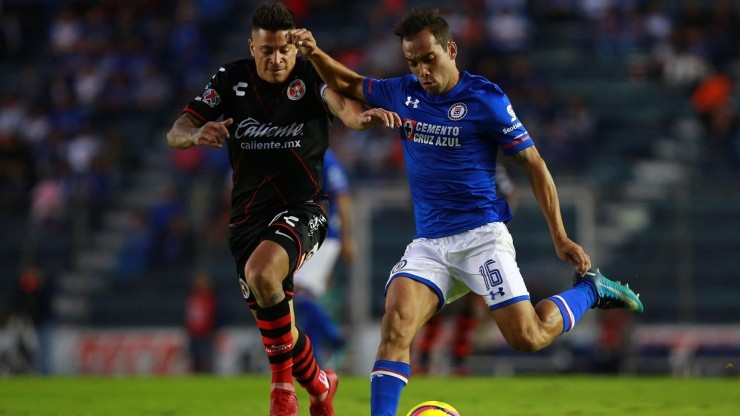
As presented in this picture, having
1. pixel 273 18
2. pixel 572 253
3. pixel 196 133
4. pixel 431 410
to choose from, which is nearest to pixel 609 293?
pixel 572 253

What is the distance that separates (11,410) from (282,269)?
10.7ft

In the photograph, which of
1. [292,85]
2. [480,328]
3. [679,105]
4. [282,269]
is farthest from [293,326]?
[679,105]

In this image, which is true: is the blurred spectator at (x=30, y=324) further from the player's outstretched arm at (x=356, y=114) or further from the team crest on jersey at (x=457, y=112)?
the team crest on jersey at (x=457, y=112)

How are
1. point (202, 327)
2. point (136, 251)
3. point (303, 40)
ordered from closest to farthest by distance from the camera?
point (303, 40)
point (202, 327)
point (136, 251)

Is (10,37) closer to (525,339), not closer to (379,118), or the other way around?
(379,118)

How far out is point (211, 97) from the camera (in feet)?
26.0

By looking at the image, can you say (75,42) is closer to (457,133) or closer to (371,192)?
(371,192)

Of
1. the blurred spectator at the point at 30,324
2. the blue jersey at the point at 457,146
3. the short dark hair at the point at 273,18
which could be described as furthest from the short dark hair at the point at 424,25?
the blurred spectator at the point at 30,324

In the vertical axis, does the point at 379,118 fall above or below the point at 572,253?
above

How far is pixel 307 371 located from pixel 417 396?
113 inches

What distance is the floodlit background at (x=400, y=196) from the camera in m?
15.9

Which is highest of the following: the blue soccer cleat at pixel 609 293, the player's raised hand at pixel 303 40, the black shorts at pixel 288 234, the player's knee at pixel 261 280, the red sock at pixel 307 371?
the player's raised hand at pixel 303 40

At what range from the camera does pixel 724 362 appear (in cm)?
1517

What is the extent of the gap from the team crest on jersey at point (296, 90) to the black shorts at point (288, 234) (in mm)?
666
